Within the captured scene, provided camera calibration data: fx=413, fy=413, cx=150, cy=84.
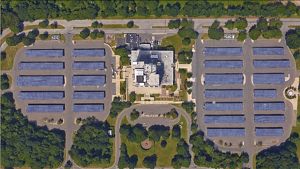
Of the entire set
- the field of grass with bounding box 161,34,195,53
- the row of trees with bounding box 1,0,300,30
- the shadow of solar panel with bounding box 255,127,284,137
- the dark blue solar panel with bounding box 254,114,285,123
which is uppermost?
the row of trees with bounding box 1,0,300,30

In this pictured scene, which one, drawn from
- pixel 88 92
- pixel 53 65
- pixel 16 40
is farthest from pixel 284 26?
pixel 16 40

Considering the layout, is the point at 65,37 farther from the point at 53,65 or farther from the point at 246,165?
the point at 246,165

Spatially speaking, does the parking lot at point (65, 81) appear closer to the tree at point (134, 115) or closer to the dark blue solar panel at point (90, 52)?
the dark blue solar panel at point (90, 52)

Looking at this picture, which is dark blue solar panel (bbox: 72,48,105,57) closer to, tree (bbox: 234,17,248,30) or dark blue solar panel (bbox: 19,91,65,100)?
dark blue solar panel (bbox: 19,91,65,100)

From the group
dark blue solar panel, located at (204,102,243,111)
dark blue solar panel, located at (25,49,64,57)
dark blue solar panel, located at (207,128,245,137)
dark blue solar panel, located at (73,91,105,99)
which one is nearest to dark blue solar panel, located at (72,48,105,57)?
dark blue solar panel, located at (25,49,64,57)

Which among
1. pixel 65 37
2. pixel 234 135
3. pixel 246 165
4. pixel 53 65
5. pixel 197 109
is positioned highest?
pixel 65 37

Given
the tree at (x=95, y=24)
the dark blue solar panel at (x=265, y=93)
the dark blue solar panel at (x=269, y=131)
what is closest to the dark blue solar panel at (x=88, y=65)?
the tree at (x=95, y=24)
